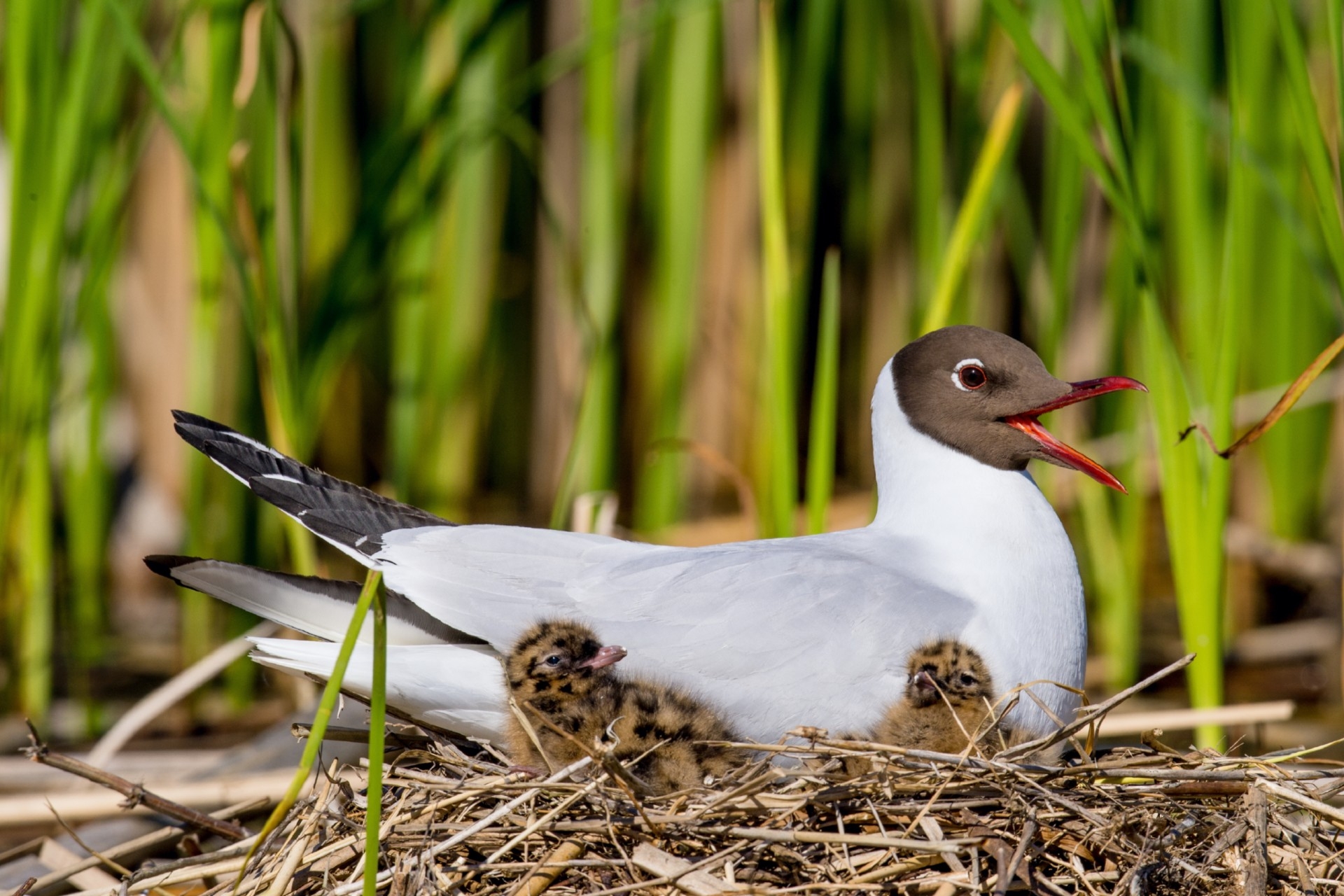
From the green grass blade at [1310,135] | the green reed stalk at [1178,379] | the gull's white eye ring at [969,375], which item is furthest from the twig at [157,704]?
the green grass blade at [1310,135]

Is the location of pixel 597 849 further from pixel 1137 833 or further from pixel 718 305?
pixel 718 305

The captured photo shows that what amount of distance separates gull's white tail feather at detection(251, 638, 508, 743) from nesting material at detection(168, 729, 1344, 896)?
15 cm

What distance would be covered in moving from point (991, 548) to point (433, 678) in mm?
1060

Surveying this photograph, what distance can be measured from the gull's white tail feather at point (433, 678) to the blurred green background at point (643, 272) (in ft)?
3.05

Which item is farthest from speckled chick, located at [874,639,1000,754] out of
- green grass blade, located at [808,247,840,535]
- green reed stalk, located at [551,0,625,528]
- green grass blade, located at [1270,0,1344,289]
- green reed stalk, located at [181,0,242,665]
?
green reed stalk, located at [181,0,242,665]

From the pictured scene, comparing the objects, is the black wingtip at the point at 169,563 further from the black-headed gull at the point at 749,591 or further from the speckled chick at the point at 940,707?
the speckled chick at the point at 940,707

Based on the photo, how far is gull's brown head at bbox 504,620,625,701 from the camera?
90.1 inches

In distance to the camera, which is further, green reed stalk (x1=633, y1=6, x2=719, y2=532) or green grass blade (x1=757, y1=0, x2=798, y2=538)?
green reed stalk (x1=633, y1=6, x2=719, y2=532)

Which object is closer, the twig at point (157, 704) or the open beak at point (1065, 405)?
the open beak at point (1065, 405)

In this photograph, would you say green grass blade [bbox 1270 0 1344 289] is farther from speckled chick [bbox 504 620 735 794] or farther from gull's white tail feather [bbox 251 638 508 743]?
gull's white tail feather [bbox 251 638 508 743]

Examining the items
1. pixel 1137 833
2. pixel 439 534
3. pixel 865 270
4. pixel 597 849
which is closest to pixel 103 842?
pixel 439 534

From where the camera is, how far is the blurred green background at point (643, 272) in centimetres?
327

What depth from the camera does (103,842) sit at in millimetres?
3008

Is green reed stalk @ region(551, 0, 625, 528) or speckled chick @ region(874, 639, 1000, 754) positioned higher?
green reed stalk @ region(551, 0, 625, 528)
